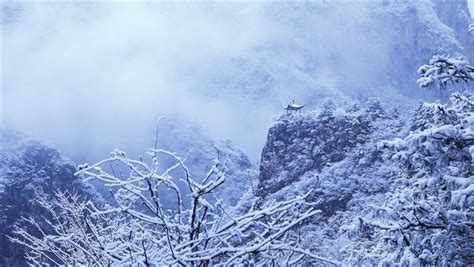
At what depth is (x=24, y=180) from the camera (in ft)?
163

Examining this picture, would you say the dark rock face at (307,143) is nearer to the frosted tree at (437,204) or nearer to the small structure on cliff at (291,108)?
the small structure on cliff at (291,108)

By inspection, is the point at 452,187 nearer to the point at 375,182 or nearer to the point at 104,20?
the point at 375,182

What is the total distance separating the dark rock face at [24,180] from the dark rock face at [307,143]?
58.1 ft

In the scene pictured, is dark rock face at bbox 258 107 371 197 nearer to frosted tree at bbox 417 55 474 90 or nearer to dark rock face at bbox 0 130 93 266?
dark rock face at bbox 0 130 93 266

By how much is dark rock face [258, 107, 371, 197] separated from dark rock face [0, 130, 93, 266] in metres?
17.7

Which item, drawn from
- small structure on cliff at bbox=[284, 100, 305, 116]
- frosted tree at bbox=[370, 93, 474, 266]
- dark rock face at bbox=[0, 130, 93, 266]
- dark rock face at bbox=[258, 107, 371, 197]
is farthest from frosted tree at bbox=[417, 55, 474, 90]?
dark rock face at bbox=[0, 130, 93, 266]

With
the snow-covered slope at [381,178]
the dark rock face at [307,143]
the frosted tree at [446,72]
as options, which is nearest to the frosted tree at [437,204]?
the snow-covered slope at [381,178]

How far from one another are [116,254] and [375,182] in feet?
91.0

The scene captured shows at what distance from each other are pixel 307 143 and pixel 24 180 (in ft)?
92.7

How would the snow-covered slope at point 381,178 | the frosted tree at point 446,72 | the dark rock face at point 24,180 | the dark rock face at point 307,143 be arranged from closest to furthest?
the snow-covered slope at point 381,178 → the frosted tree at point 446,72 → the dark rock face at point 307,143 → the dark rock face at point 24,180

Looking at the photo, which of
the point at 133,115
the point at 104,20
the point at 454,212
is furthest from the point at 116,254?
the point at 104,20

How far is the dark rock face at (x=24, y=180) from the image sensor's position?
42344 mm

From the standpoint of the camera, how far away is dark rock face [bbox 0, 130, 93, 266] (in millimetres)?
42344

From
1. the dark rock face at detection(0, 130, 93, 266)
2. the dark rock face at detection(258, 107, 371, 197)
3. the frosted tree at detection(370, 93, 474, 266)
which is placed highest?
the frosted tree at detection(370, 93, 474, 266)
